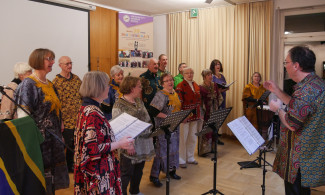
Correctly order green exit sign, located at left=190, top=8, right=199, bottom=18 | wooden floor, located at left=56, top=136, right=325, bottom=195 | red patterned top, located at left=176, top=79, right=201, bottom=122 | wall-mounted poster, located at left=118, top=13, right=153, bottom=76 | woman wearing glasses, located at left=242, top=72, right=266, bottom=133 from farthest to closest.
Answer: green exit sign, located at left=190, top=8, right=199, bottom=18 < wall-mounted poster, located at left=118, top=13, right=153, bottom=76 < woman wearing glasses, located at left=242, top=72, right=266, bottom=133 < red patterned top, located at left=176, top=79, right=201, bottom=122 < wooden floor, located at left=56, top=136, right=325, bottom=195

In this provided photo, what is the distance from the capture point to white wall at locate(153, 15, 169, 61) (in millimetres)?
7371

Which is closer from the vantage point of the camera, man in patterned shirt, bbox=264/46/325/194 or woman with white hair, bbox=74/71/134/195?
woman with white hair, bbox=74/71/134/195

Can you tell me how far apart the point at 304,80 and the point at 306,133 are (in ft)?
1.28

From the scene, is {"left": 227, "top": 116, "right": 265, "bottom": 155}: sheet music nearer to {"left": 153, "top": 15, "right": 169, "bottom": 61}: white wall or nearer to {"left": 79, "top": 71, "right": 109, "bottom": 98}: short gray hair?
{"left": 79, "top": 71, "right": 109, "bottom": 98}: short gray hair

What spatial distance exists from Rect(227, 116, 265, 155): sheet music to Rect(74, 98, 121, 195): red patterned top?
1212mm

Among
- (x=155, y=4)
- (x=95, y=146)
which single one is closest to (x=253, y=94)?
(x=155, y=4)

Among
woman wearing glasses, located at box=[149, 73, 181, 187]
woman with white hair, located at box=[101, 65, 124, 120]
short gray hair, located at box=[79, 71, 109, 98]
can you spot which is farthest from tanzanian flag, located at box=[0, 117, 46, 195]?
woman with white hair, located at box=[101, 65, 124, 120]

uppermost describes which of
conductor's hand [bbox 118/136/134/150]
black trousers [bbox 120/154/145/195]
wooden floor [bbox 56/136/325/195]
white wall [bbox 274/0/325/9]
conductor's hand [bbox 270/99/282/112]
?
white wall [bbox 274/0/325/9]

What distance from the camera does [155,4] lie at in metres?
6.39

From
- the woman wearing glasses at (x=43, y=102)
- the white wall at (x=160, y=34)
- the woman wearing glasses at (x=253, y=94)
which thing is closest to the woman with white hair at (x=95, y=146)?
the woman wearing glasses at (x=43, y=102)

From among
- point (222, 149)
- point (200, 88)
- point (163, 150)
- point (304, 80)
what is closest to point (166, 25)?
point (200, 88)

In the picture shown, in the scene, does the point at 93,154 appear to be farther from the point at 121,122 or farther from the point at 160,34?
the point at 160,34

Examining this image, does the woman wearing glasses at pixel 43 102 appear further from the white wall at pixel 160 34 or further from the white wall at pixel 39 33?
the white wall at pixel 160 34

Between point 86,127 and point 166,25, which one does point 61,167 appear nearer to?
point 86,127
